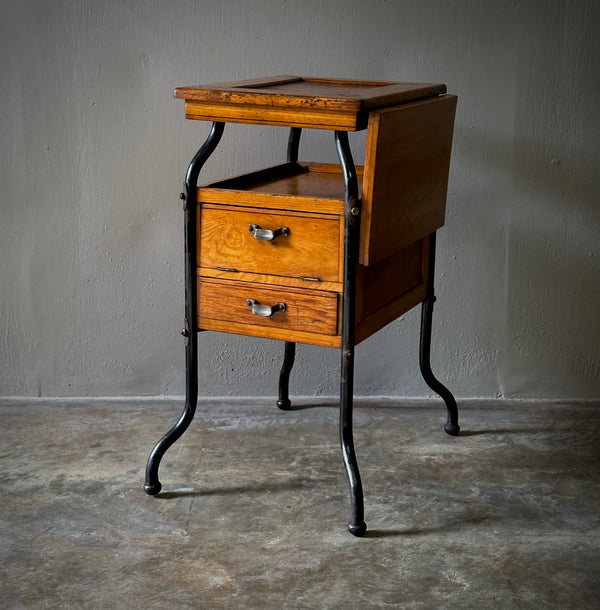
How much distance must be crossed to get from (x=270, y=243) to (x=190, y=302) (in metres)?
0.28

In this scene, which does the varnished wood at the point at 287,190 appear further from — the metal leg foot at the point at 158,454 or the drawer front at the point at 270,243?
the metal leg foot at the point at 158,454

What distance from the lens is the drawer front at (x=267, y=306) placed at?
2273 millimetres

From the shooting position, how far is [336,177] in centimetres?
271

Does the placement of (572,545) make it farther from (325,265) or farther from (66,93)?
(66,93)

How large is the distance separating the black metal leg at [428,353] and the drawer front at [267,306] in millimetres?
579

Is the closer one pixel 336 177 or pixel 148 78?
pixel 336 177

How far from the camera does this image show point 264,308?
2.31 metres

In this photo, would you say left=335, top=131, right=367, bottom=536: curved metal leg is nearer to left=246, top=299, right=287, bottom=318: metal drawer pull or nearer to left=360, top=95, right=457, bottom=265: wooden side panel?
left=360, top=95, right=457, bottom=265: wooden side panel

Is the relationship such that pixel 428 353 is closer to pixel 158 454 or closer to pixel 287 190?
pixel 287 190

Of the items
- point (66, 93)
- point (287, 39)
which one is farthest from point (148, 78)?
point (287, 39)

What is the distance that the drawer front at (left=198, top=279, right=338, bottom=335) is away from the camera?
227cm

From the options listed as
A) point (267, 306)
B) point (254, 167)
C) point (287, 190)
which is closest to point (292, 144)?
point (254, 167)

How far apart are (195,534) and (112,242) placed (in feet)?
3.80

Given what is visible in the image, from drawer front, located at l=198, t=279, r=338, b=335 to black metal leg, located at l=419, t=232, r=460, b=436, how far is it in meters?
0.58
